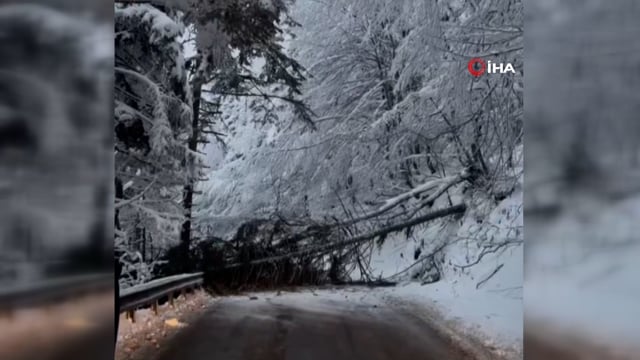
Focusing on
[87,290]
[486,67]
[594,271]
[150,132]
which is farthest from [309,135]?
[594,271]

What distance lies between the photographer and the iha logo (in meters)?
2.13

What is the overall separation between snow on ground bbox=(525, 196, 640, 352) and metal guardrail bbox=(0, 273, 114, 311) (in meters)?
1.77

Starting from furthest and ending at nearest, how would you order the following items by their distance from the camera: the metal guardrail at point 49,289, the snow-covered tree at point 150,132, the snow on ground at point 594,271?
the snow-covered tree at point 150,132
the snow on ground at point 594,271
the metal guardrail at point 49,289

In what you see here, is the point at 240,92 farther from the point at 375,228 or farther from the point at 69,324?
the point at 69,324

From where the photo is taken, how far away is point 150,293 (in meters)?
2.17

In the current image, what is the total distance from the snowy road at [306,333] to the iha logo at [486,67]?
1058 millimetres

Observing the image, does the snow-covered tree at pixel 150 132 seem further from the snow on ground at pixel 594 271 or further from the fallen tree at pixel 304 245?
the snow on ground at pixel 594 271

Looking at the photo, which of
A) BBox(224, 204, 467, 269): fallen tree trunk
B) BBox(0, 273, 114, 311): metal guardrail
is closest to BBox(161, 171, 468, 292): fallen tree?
BBox(224, 204, 467, 269): fallen tree trunk

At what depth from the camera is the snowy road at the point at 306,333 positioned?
7.23ft

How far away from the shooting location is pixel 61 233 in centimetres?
199

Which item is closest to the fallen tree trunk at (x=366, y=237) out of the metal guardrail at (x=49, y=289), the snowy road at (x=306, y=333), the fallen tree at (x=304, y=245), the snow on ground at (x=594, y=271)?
the fallen tree at (x=304, y=245)

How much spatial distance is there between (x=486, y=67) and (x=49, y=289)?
1.92 meters

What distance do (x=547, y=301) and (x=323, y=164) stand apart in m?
1.06

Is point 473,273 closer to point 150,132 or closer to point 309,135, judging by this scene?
point 309,135
